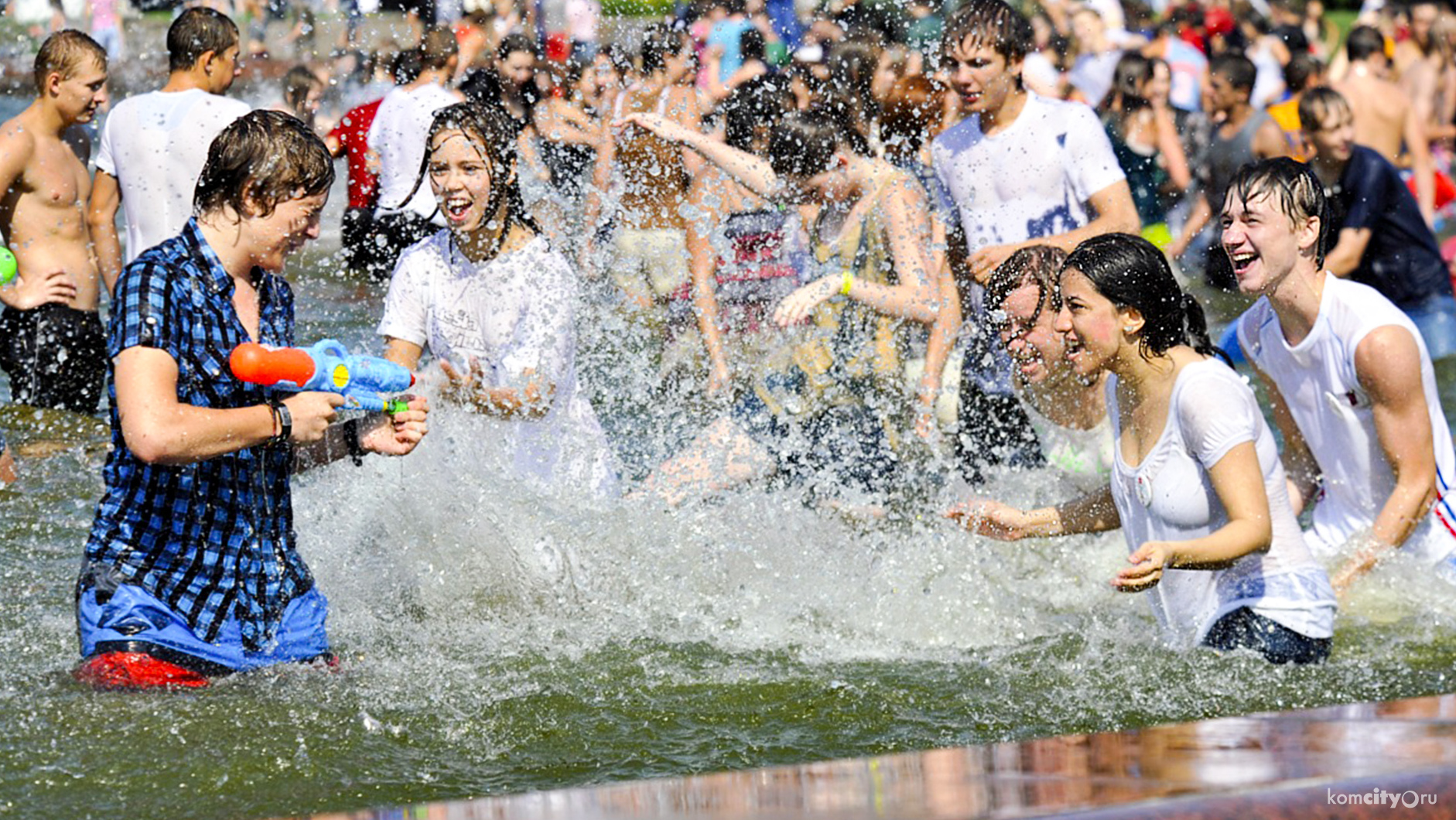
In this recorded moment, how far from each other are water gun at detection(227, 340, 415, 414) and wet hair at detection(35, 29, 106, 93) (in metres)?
3.96

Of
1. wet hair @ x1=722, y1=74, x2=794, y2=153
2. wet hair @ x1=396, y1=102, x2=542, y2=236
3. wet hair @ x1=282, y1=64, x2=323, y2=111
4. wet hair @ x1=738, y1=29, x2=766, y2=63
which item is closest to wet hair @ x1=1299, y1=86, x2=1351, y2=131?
wet hair @ x1=722, y1=74, x2=794, y2=153

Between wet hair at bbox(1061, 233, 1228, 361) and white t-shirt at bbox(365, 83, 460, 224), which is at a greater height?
white t-shirt at bbox(365, 83, 460, 224)

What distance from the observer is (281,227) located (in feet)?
12.6

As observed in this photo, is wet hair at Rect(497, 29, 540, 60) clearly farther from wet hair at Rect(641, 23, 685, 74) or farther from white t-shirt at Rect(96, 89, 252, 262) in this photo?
white t-shirt at Rect(96, 89, 252, 262)

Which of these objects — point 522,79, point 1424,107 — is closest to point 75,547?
point 522,79

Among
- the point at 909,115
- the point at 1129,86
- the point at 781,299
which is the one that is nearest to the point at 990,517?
the point at 781,299

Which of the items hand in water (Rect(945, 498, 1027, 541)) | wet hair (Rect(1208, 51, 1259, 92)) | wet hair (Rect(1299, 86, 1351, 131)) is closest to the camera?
hand in water (Rect(945, 498, 1027, 541))

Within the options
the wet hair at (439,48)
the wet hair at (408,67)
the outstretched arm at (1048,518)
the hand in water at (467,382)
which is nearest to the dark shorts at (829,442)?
the hand in water at (467,382)

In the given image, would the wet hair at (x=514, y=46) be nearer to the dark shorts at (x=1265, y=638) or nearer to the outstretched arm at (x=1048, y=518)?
the outstretched arm at (x=1048, y=518)

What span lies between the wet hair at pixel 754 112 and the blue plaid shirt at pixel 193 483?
3.28 metres

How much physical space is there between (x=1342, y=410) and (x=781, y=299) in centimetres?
279

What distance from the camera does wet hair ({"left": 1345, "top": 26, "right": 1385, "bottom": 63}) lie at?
12.5 meters

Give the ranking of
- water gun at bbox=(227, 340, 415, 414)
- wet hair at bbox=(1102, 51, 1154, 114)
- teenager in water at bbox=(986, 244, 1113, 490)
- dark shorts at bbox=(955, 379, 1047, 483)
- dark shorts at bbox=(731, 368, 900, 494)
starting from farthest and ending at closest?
wet hair at bbox=(1102, 51, 1154, 114) < dark shorts at bbox=(731, 368, 900, 494) < dark shorts at bbox=(955, 379, 1047, 483) < teenager in water at bbox=(986, 244, 1113, 490) < water gun at bbox=(227, 340, 415, 414)

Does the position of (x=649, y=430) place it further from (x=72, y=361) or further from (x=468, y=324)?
(x=72, y=361)
